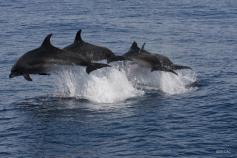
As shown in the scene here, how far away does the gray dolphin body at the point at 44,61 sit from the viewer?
33594 millimetres

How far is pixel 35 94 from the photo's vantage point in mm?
35812

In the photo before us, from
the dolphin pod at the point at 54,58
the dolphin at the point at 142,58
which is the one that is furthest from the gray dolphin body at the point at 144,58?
the dolphin pod at the point at 54,58

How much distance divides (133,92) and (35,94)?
16.6ft

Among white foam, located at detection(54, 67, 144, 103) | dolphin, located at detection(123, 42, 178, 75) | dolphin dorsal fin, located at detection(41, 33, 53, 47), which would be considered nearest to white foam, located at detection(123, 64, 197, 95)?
dolphin, located at detection(123, 42, 178, 75)

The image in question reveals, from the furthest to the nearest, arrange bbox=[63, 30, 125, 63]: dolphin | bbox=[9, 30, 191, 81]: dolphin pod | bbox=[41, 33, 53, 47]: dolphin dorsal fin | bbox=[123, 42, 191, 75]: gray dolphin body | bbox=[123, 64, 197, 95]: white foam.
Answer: bbox=[123, 42, 191, 75]: gray dolphin body → bbox=[123, 64, 197, 95]: white foam → bbox=[63, 30, 125, 63]: dolphin → bbox=[9, 30, 191, 81]: dolphin pod → bbox=[41, 33, 53, 47]: dolphin dorsal fin

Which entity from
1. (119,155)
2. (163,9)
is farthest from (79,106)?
(163,9)

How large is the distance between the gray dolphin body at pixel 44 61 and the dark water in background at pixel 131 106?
1535 millimetres

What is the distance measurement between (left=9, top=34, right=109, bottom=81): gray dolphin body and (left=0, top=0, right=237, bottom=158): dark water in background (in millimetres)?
1535

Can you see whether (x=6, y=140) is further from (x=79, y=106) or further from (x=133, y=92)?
(x=133, y=92)

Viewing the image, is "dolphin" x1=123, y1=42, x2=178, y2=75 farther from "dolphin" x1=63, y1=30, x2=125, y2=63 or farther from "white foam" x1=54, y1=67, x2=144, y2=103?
"dolphin" x1=63, y1=30, x2=125, y2=63

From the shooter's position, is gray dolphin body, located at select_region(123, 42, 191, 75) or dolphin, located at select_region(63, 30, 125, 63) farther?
gray dolphin body, located at select_region(123, 42, 191, 75)

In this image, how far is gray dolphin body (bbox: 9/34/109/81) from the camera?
3359 cm

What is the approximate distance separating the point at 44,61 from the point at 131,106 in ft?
16.1

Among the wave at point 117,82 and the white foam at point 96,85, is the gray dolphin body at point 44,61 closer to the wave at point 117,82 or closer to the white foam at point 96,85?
the wave at point 117,82
